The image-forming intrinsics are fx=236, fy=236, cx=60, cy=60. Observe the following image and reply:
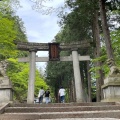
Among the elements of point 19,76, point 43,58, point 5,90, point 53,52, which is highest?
point 53,52

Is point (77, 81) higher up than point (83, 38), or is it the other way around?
point (83, 38)

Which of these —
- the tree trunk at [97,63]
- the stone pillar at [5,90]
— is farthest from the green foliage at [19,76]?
the stone pillar at [5,90]

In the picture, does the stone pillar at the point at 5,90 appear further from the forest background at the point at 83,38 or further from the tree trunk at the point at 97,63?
the tree trunk at the point at 97,63

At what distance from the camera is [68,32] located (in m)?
23.6

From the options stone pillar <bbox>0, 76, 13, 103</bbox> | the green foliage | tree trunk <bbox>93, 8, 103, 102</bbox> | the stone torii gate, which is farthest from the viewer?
the green foliage

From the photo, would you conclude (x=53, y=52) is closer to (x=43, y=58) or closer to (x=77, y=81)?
(x=43, y=58)

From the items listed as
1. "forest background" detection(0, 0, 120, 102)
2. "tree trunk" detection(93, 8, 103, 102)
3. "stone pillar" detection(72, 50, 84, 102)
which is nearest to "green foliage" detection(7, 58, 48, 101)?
"forest background" detection(0, 0, 120, 102)

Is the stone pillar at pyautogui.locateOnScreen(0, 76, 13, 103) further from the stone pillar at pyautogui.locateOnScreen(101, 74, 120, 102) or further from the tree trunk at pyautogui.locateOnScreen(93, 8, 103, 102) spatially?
the tree trunk at pyautogui.locateOnScreen(93, 8, 103, 102)

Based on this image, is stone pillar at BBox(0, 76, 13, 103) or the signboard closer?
stone pillar at BBox(0, 76, 13, 103)

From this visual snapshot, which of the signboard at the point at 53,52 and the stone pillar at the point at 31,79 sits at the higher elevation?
the signboard at the point at 53,52

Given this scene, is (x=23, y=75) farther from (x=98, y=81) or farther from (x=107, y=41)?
(x=107, y=41)

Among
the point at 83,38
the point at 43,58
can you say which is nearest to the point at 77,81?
the point at 43,58

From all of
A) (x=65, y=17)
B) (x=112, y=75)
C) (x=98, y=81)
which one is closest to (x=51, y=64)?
(x=65, y=17)

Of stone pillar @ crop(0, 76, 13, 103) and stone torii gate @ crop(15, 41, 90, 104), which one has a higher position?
stone torii gate @ crop(15, 41, 90, 104)
